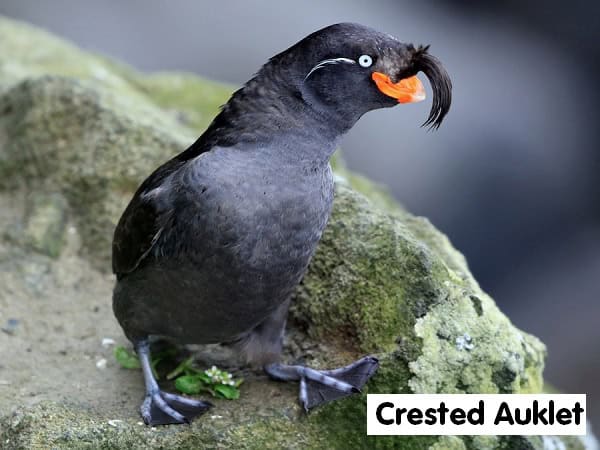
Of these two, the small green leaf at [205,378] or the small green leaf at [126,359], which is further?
the small green leaf at [126,359]

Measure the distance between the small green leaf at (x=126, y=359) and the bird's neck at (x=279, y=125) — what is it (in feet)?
4.58

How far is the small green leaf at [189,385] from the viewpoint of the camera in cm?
491

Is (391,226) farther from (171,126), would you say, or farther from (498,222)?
(498,222)

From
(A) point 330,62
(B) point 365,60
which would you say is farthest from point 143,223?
(B) point 365,60

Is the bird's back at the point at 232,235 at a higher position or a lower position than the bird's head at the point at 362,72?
lower

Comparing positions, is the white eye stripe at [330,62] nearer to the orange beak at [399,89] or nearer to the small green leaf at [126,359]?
the orange beak at [399,89]

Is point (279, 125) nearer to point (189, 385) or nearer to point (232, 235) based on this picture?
point (232, 235)

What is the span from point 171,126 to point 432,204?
5.19 m

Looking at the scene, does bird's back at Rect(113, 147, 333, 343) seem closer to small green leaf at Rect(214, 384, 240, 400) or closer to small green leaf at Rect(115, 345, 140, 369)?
small green leaf at Rect(214, 384, 240, 400)

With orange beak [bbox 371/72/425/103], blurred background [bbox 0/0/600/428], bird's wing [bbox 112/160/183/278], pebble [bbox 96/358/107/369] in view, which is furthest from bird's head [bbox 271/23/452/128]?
blurred background [bbox 0/0/600/428]

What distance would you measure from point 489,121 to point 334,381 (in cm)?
759

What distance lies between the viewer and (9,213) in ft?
20.6

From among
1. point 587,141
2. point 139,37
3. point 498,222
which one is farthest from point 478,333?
point 139,37

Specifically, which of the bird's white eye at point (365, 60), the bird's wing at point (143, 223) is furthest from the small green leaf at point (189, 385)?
the bird's white eye at point (365, 60)
